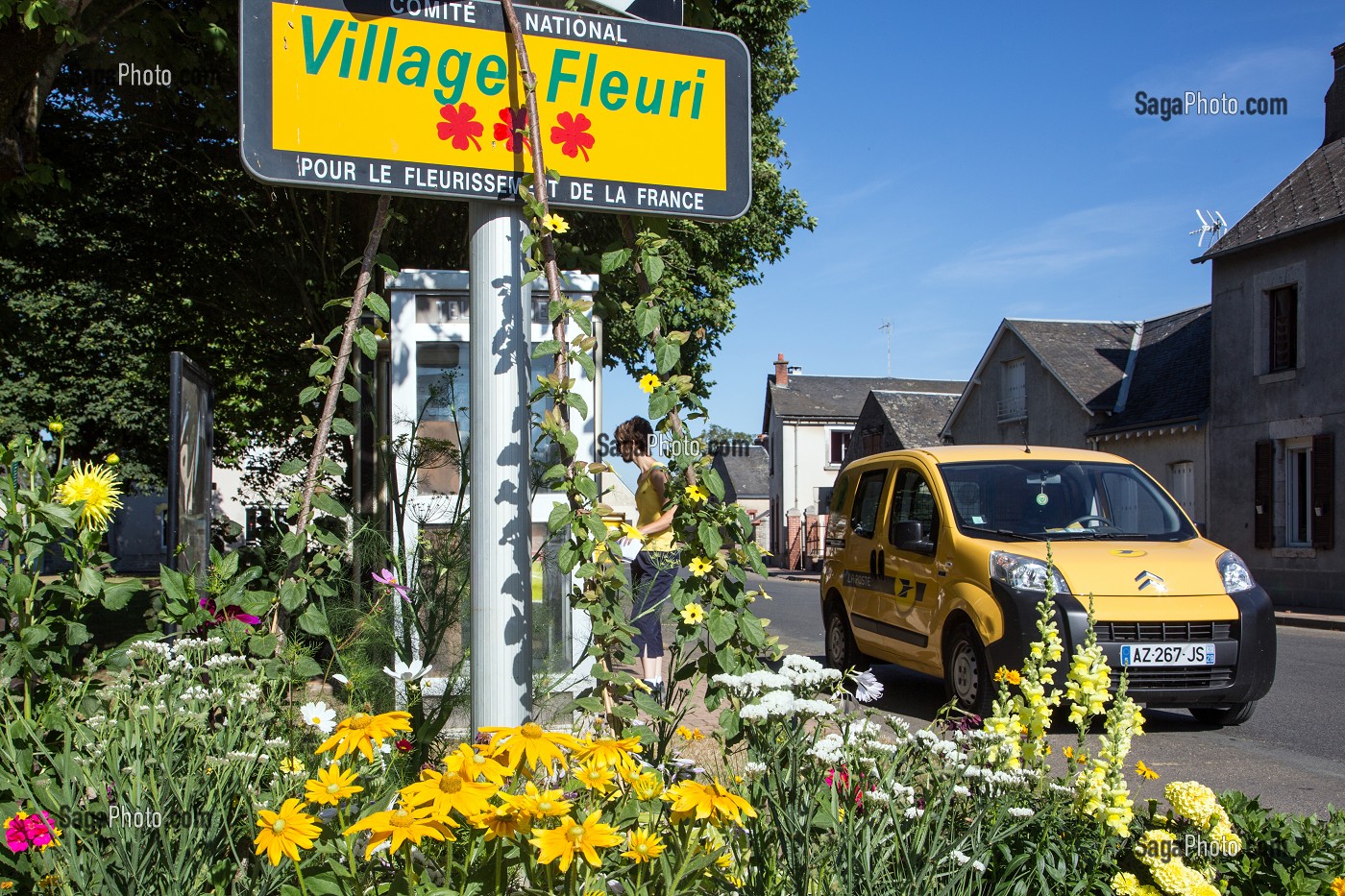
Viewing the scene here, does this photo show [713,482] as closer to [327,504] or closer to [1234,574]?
[327,504]

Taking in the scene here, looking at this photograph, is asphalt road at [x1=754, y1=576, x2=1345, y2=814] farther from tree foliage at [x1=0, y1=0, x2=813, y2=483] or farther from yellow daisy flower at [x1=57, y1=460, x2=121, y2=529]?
yellow daisy flower at [x1=57, y1=460, x2=121, y2=529]

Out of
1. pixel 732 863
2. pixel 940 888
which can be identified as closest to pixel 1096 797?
pixel 940 888

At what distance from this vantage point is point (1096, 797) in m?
2.56

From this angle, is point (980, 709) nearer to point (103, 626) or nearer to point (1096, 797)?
point (1096, 797)

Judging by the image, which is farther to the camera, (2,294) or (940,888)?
(2,294)

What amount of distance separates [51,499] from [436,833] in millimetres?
1990

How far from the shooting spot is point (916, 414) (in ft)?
152

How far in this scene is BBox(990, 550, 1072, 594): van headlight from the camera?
6.85 m

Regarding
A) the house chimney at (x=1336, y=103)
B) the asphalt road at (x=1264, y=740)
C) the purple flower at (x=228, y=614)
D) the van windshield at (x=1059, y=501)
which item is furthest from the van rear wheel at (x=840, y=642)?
the house chimney at (x=1336, y=103)

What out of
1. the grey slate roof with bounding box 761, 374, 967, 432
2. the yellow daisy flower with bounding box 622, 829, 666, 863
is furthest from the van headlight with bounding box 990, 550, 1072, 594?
the grey slate roof with bounding box 761, 374, 967, 432

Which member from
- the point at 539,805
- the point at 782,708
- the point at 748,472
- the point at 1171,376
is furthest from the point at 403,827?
the point at 748,472

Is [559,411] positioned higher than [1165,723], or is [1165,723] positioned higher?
[559,411]

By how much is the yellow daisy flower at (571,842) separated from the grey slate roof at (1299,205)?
23777 millimetres

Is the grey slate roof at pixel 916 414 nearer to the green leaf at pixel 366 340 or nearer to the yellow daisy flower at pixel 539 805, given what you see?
the green leaf at pixel 366 340
